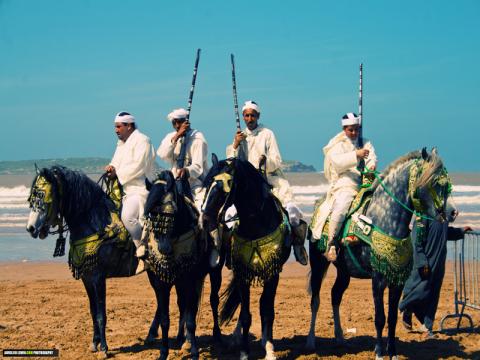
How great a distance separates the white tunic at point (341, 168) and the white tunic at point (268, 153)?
0.47 metres

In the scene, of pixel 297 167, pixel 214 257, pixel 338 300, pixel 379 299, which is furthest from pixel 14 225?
pixel 297 167

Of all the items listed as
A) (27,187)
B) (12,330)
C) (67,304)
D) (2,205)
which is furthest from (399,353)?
(27,187)

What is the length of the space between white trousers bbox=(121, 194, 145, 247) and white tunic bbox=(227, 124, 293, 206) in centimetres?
122

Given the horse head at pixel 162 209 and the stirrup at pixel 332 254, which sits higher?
the horse head at pixel 162 209

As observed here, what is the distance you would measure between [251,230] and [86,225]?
6.43 feet

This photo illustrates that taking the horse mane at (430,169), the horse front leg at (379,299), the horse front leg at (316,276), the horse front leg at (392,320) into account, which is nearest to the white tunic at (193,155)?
the horse front leg at (316,276)

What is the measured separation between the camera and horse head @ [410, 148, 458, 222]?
22.9 feet

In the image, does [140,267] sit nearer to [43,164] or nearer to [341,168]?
[341,168]

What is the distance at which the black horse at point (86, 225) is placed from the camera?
773 centimetres

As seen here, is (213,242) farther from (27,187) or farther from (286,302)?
(27,187)

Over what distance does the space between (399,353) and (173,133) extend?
12.2 feet

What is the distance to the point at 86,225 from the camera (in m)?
8.06

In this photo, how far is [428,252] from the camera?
903 centimetres

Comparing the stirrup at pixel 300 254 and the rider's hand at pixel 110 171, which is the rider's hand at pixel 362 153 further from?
the rider's hand at pixel 110 171
